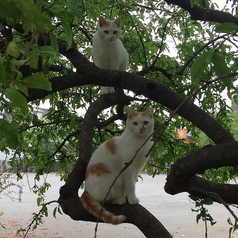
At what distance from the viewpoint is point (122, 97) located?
2297mm

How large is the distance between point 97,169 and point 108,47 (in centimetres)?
111

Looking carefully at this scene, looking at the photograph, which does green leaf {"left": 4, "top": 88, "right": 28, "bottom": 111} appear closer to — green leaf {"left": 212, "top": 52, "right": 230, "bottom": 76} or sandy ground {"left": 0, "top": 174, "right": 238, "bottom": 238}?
green leaf {"left": 212, "top": 52, "right": 230, "bottom": 76}

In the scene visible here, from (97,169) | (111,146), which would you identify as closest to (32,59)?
Result: (97,169)

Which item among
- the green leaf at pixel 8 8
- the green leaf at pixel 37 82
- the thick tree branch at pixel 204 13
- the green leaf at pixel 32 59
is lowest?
the green leaf at pixel 8 8

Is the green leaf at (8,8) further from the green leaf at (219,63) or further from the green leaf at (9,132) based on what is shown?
the green leaf at (219,63)

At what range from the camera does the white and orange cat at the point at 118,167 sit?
192 cm

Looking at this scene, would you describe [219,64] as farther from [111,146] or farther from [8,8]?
[111,146]

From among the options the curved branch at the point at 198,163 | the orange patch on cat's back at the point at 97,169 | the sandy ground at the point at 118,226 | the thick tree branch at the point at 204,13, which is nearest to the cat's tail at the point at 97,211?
the orange patch on cat's back at the point at 97,169

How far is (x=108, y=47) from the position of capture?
274cm

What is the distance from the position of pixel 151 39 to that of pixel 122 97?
108cm

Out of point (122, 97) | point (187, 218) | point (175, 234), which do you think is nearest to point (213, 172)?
point (122, 97)

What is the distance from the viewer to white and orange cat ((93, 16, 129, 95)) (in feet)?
8.70

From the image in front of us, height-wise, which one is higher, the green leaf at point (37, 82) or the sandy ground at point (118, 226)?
the sandy ground at point (118, 226)

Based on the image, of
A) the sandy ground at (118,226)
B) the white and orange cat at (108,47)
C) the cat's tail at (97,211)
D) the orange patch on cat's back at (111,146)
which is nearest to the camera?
the cat's tail at (97,211)
